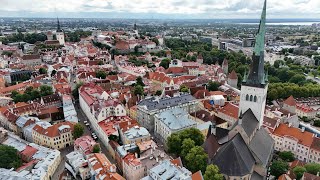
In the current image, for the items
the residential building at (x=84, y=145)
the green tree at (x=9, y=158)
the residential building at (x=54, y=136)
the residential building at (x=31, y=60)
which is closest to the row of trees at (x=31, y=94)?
the residential building at (x=54, y=136)

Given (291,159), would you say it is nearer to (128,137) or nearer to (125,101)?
(128,137)

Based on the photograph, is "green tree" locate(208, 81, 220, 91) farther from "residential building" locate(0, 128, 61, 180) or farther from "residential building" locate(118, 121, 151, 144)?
"residential building" locate(0, 128, 61, 180)

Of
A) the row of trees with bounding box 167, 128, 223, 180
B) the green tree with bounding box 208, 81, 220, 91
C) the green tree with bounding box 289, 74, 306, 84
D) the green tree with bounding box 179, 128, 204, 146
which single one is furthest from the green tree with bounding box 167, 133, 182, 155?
the green tree with bounding box 289, 74, 306, 84

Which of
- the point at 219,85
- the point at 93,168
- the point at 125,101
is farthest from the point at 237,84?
the point at 93,168

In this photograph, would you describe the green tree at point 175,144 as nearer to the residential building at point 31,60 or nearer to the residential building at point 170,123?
the residential building at point 170,123

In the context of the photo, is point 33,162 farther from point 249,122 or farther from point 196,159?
point 249,122

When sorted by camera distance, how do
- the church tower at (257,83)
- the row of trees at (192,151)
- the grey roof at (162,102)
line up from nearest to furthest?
the row of trees at (192,151) < the church tower at (257,83) < the grey roof at (162,102)
